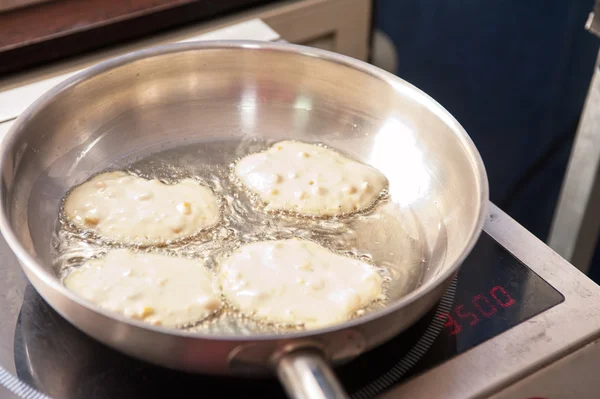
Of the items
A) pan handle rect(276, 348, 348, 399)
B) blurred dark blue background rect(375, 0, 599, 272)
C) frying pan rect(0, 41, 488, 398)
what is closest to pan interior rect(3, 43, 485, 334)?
frying pan rect(0, 41, 488, 398)

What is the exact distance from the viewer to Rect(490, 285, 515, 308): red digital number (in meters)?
0.68

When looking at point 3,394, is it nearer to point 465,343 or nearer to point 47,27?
point 465,343

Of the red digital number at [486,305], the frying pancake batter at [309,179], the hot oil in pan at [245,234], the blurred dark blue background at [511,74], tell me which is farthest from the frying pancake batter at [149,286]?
the blurred dark blue background at [511,74]

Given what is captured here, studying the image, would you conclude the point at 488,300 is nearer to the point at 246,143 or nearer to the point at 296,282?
the point at 296,282

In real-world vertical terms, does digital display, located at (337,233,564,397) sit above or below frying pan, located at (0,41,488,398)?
below

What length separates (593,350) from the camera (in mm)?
636

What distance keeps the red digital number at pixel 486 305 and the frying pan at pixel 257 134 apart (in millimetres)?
49

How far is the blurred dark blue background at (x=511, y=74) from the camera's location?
5.11 feet

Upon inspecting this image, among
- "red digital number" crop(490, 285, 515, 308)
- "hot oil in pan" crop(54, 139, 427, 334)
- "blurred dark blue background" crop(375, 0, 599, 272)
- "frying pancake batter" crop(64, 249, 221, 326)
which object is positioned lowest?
"blurred dark blue background" crop(375, 0, 599, 272)

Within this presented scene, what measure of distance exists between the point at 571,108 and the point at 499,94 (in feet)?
0.65

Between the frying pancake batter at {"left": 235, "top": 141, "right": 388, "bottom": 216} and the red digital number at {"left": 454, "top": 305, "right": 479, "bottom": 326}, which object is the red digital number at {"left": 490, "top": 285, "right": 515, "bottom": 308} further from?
the frying pancake batter at {"left": 235, "top": 141, "right": 388, "bottom": 216}

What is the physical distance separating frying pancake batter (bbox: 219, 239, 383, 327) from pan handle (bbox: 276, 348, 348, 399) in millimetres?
146

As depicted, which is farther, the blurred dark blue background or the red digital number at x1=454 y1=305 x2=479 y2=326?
the blurred dark blue background

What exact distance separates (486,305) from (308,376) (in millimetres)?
281
